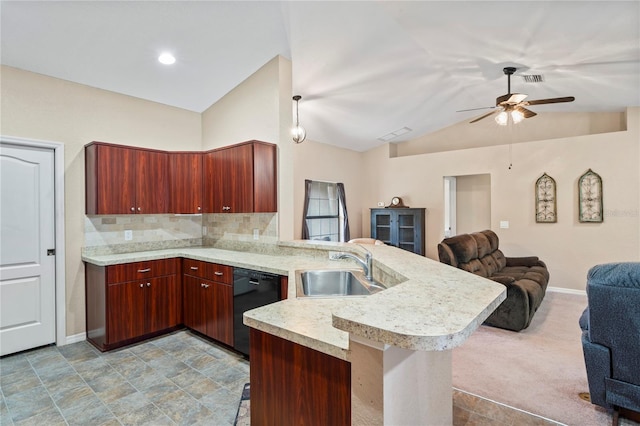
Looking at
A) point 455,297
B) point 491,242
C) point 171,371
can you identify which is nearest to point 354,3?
point 455,297

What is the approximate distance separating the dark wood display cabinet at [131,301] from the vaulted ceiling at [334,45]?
6.71ft

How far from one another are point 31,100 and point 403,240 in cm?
622

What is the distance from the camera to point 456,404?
2.26 m

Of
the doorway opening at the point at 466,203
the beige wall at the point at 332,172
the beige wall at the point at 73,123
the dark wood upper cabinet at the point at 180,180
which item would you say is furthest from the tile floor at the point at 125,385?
the doorway opening at the point at 466,203

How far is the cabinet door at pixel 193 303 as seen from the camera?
337cm

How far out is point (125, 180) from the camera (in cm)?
346

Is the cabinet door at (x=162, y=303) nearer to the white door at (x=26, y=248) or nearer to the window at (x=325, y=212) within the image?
the white door at (x=26, y=248)

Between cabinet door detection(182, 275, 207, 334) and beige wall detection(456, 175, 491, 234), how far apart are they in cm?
563

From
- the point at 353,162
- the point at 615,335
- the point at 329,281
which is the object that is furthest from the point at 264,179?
the point at 353,162

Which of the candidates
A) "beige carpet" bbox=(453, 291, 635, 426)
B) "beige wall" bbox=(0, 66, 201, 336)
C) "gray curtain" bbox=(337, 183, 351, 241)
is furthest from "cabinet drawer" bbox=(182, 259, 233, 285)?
"gray curtain" bbox=(337, 183, 351, 241)

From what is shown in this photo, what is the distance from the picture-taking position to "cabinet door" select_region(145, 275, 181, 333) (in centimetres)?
337

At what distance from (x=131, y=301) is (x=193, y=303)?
0.59 m

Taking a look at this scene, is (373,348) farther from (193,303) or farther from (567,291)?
(567,291)

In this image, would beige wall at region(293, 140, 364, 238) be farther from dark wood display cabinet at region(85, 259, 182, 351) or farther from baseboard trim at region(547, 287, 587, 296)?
baseboard trim at region(547, 287, 587, 296)
